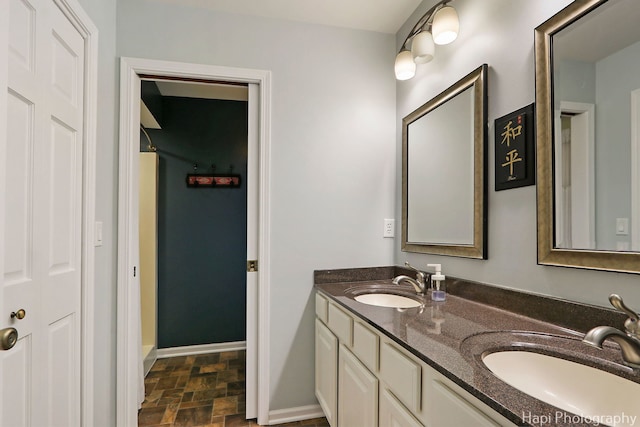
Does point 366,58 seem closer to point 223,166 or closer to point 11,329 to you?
point 223,166

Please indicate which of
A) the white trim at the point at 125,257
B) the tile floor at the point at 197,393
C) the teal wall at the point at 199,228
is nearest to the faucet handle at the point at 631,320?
the tile floor at the point at 197,393

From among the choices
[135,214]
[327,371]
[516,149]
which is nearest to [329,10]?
[516,149]

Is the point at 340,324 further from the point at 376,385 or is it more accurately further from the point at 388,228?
the point at 388,228

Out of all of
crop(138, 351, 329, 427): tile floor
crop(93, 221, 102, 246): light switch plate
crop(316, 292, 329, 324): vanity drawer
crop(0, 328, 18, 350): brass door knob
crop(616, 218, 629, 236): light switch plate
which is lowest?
crop(138, 351, 329, 427): tile floor

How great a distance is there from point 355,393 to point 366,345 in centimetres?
28

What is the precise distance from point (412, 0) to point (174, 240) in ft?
8.73

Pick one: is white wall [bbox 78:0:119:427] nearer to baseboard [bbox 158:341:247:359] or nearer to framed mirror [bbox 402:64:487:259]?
baseboard [bbox 158:341:247:359]

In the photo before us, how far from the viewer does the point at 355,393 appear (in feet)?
4.80

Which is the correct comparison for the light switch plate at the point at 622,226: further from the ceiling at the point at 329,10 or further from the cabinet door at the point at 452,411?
the ceiling at the point at 329,10

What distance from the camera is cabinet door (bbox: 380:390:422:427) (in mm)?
1042

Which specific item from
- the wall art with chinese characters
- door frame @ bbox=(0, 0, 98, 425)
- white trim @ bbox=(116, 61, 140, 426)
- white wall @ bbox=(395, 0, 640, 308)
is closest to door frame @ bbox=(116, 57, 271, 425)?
white trim @ bbox=(116, 61, 140, 426)

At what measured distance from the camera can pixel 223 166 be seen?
3.22 m

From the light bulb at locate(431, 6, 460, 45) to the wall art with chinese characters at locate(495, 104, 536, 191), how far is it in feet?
1.57

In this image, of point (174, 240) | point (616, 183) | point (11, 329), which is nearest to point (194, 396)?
point (174, 240)
